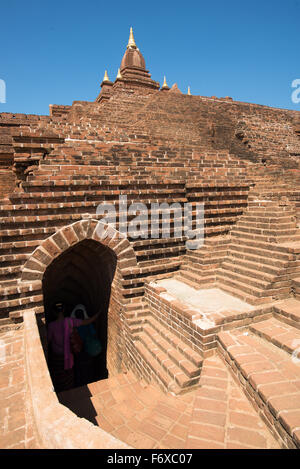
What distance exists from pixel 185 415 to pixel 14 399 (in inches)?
72.8

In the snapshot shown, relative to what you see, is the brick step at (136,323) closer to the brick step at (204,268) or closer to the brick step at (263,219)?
the brick step at (204,268)

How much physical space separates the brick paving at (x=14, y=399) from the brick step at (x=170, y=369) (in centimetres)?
170

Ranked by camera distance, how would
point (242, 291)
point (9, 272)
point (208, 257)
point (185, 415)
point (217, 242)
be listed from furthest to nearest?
point (217, 242), point (208, 257), point (242, 291), point (9, 272), point (185, 415)

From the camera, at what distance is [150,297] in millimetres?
4930

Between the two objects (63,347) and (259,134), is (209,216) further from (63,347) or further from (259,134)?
(259,134)

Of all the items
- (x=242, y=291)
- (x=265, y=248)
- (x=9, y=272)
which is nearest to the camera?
(x=9, y=272)

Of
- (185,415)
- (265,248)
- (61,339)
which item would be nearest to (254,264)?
(265,248)

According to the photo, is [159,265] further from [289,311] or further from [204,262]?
[289,311]

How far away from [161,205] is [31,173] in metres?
2.45

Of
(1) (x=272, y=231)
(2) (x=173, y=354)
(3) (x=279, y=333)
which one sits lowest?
(2) (x=173, y=354)

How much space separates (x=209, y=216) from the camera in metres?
5.89

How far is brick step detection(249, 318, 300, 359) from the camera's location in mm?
3166

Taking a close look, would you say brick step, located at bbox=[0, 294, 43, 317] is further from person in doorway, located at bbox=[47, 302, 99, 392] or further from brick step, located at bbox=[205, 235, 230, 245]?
brick step, located at bbox=[205, 235, 230, 245]
